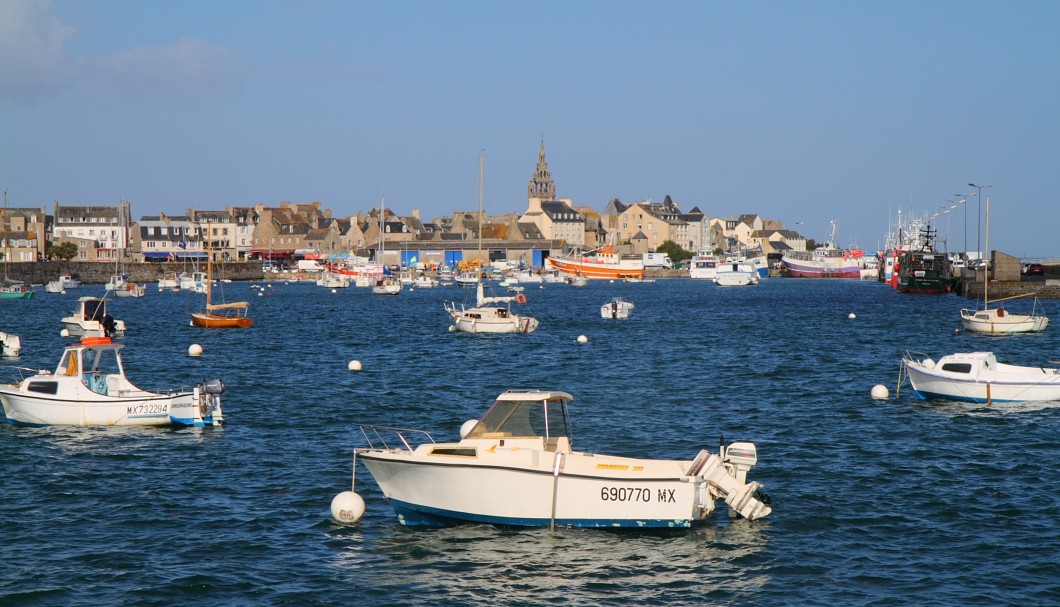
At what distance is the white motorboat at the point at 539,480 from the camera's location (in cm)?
2266

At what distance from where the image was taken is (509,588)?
2059cm

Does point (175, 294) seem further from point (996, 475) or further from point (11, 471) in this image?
point (996, 475)

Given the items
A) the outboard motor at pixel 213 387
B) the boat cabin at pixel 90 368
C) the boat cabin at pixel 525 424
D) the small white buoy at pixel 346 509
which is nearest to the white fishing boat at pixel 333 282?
the boat cabin at pixel 90 368

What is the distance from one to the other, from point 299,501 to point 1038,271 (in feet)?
453

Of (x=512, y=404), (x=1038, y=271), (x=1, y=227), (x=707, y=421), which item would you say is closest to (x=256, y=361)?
(x=707, y=421)

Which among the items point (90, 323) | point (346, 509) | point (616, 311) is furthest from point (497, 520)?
point (616, 311)

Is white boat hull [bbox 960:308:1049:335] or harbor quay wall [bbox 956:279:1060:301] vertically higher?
harbor quay wall [bbox 956:279:1060:301]

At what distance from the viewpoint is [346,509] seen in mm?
24438

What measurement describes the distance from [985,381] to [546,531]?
24409mm

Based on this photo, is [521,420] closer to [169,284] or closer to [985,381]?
[985,381]

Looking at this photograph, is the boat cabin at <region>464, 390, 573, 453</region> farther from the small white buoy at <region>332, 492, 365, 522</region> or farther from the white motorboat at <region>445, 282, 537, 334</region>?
the white motorboat at <region>445, 282, 537, 334</region>

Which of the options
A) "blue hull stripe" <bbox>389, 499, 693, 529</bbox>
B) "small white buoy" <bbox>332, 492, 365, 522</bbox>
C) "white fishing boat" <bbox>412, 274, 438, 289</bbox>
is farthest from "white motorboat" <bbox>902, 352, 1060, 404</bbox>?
"white fishing boat" <bbox>412, 274, 438, 289</bbox>

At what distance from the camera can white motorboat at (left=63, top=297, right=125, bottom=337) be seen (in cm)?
7456

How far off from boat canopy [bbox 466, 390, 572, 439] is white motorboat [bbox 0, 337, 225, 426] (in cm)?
1509
